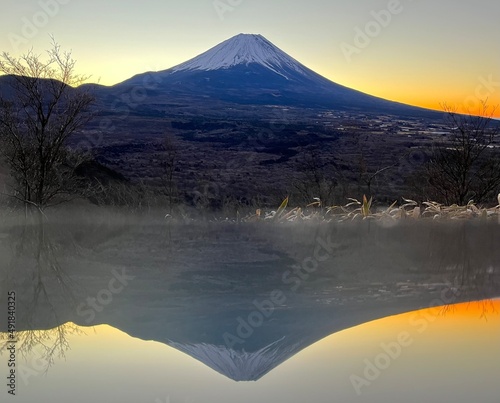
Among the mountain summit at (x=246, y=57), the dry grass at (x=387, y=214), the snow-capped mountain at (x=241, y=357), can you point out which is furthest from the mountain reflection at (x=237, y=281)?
the mountain summit at (x=246, y=57)

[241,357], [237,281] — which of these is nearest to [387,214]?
[237,281]

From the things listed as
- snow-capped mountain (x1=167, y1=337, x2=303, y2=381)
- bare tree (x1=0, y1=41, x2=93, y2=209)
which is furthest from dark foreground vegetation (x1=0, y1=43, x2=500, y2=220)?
snow-capped mountain (x1=167, y1=337, x2=303, y2=381)

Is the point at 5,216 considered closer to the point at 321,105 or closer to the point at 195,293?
the point at 195,293

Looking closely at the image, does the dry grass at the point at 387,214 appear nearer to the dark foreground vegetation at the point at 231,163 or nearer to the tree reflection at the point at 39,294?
the dark foreground vegetation at the point at 231,163

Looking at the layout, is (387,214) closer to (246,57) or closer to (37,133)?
(37,133)

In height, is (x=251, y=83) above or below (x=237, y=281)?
above

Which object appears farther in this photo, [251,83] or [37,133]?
[251,83]
